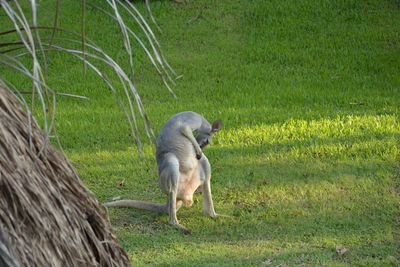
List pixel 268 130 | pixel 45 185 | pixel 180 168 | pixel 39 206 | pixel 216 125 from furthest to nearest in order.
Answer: pixel 268 130
pixel 216 125
pixel 180 168
pixel 45 185
pixel 39 206

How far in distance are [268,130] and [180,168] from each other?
2.57m

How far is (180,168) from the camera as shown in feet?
25.8

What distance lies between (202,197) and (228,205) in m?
0.35

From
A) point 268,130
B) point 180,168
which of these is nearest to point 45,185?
point 180,168

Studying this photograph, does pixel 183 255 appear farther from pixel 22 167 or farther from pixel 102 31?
pixel 102 31

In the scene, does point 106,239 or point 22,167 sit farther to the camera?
point 106,239

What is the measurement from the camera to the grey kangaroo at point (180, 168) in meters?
7.77

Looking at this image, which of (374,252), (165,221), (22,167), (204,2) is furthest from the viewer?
(204,2)

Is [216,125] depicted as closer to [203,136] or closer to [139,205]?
[203,136]

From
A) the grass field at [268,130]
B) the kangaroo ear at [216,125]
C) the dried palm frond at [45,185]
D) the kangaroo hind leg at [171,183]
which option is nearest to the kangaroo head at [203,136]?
the kangaroo ear at [216,125]

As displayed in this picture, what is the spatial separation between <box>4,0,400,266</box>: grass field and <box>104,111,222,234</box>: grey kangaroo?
0.14m

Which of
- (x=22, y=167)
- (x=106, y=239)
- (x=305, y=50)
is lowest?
(x=305, y=50)

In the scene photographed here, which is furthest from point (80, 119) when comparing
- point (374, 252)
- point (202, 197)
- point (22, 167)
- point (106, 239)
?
point (22, 167)

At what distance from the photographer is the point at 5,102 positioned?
11.6ft
